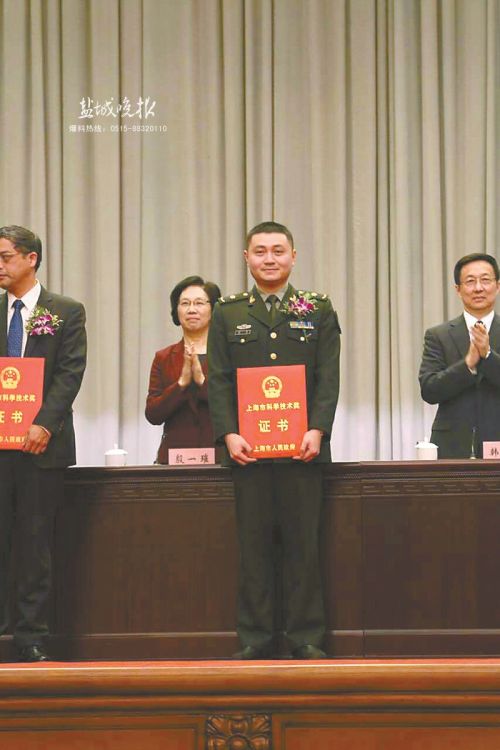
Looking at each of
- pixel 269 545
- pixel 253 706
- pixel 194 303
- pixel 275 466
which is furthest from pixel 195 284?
pixel 253 706

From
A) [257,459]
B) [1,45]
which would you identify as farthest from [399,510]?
[1,45]

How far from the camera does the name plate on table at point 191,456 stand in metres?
4.38

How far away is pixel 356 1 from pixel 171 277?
6.77 ft

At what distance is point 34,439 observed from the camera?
3.78 m

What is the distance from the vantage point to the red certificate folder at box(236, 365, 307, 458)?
373 cm

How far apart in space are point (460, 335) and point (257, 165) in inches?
103

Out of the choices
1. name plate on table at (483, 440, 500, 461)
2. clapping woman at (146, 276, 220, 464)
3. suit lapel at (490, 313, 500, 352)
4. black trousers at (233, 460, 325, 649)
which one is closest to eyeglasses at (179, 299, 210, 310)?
clapping woman at (146, 276, 220, 464)

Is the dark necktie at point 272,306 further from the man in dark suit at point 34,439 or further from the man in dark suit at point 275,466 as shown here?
the man in dark suit at point 34,439

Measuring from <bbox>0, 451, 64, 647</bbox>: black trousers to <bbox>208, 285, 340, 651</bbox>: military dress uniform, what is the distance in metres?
0.69

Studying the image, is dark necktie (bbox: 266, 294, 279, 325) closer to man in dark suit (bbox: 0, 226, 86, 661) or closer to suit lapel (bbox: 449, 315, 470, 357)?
man in dark suit (bbox: 0, 226, 86, 661)

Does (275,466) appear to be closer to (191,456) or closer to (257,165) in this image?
(191,456)

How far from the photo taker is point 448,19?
21.4 ft

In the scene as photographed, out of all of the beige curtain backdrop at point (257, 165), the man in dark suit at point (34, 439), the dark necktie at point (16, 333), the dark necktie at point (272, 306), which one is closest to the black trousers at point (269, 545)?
the dark necktie at point (272, 306)

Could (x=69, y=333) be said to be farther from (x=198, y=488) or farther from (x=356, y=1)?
(x=356, y=1)
